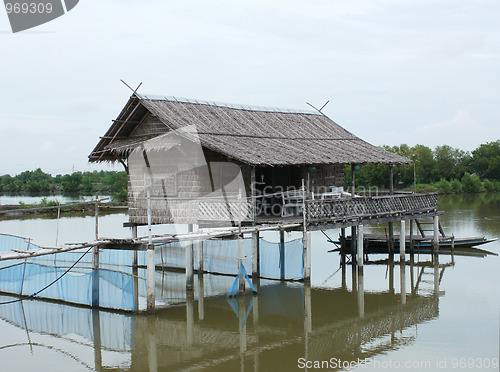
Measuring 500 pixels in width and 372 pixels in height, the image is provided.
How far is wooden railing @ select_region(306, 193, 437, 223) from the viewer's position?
1781 centimetres

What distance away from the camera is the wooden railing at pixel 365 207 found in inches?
701

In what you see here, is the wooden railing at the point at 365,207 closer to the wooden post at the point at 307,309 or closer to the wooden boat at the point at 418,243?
the wooden boat at the point at 418,243

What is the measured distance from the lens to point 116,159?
2019 cm

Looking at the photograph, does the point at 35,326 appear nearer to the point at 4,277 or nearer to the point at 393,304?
the point at 4,277

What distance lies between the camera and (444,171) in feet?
221

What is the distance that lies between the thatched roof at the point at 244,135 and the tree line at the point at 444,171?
38.5 m

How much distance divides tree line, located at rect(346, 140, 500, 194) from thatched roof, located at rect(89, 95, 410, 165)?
38.5m

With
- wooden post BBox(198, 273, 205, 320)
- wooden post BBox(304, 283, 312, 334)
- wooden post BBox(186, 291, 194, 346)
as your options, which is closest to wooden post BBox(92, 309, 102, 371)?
wooden post BBox(186, 291, 194, 346)

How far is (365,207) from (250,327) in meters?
7.35

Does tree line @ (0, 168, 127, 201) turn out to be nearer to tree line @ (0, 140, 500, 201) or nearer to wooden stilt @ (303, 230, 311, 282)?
tree line @ (0, 140, 500, 201)

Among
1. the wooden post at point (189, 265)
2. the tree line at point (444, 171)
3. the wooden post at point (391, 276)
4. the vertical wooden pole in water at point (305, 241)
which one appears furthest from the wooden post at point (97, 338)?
the tree line at point (444, 171)

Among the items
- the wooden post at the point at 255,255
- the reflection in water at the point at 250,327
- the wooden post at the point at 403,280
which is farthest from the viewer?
the wooden post at the point at 255,255

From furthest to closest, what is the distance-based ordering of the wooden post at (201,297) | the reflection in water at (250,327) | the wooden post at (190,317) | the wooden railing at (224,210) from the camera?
the wooden railing at (224,210)
the wooden post at (201,297)
the wooden post at (190,317)
the reflection in water at (250,327)

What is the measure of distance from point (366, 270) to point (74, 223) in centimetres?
2408
